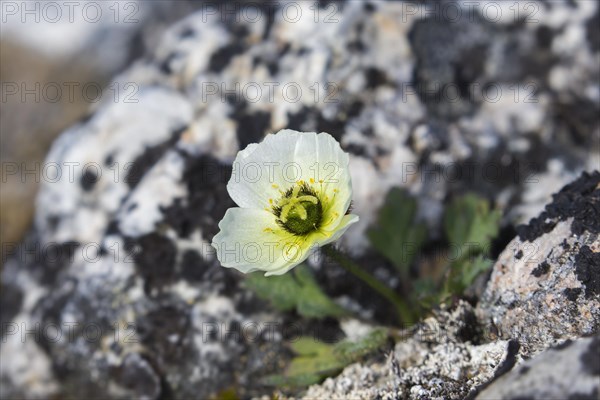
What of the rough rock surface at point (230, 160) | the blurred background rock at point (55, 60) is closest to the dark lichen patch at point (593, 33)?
the rough rock surface at point (230, 160)

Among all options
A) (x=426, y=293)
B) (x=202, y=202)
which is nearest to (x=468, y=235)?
(x=426, y=293)

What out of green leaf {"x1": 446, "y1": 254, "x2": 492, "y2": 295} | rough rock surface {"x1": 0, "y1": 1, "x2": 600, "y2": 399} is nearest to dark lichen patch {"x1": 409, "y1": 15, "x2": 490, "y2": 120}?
rough rock surface {"x1": 0, "y1": 1, "x2": 600, "y2": 399}

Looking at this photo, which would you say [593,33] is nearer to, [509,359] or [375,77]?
[375,77]

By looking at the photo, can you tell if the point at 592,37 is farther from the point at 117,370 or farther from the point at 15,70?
the point at 15,70

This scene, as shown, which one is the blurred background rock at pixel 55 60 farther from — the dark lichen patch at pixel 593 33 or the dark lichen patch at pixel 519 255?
the dark lichen patch at pixel 519 255

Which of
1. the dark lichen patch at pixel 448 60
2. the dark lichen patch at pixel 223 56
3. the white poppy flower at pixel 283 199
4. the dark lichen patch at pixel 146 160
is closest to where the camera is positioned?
the white poppy flower at pixel 283 199

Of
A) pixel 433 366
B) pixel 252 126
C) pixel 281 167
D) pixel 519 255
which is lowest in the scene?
pixel 433 366

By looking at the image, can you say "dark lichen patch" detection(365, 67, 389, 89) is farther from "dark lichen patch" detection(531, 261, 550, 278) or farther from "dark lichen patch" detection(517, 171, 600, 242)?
"dark lichen patch" detection(531, 261, 550, 278)

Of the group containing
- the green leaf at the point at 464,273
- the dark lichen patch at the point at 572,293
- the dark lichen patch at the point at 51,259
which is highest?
the dark lichen patch at the point at 51,259
